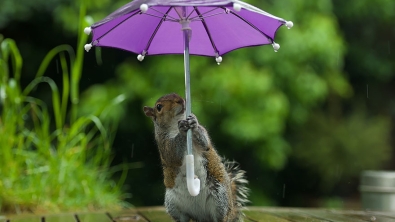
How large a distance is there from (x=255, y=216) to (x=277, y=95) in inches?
113

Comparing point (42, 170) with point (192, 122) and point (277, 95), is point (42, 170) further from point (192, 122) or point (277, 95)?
point (277, 95)

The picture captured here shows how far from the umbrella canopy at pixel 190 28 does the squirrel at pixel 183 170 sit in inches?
12.3

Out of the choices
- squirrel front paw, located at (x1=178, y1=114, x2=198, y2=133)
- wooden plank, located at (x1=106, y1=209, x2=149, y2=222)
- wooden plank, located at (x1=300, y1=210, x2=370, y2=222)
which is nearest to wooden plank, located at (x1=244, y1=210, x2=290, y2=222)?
wooden plank, located at (x1=300, y1=210, x2=370, y2=222)

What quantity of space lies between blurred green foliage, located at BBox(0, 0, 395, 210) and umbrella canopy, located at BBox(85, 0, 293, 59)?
2.19 m

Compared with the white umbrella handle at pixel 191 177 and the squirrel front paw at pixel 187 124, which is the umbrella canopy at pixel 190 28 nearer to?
the squirrel front paw at pixel 187 124

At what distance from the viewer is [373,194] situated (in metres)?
3.67

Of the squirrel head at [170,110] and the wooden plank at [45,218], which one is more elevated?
the squirrel head at [170,110]

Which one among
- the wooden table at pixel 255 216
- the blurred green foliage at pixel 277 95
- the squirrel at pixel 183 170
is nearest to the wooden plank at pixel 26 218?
the wooden table at pixel 255 216

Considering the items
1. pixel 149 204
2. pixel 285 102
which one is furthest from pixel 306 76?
pixel 149 204

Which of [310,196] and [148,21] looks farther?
[310,196]

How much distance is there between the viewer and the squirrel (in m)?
2.04

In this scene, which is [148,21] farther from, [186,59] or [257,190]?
[257,190]

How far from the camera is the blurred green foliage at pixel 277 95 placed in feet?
18.5

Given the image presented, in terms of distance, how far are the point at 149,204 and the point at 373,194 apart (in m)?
3.36
